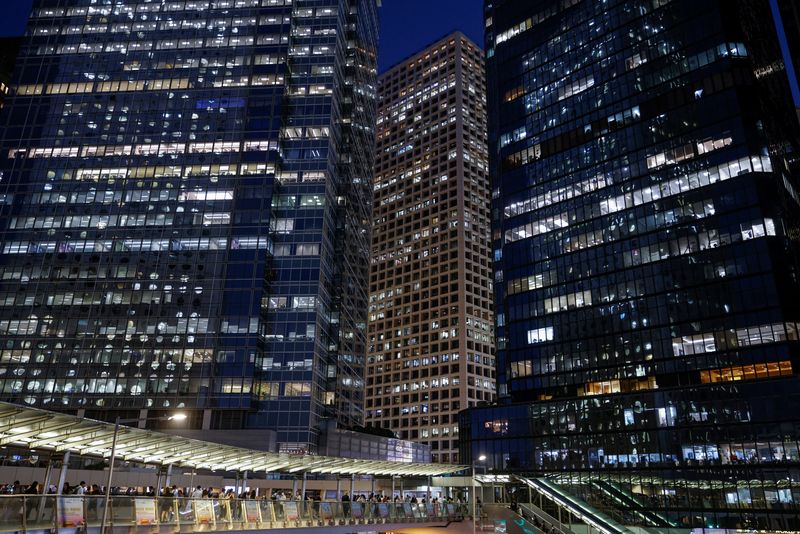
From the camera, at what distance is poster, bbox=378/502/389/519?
41.4 metres

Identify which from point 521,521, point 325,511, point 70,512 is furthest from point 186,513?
point 521,521

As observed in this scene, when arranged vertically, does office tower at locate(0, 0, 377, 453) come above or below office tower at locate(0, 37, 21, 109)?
below

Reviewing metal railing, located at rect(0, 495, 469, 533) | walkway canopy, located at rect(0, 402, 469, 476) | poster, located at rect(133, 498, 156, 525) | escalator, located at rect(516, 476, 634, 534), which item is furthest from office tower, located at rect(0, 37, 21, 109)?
poster, located at rect(133, 498, 156, 525)

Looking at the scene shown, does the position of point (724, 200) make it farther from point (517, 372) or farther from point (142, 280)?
point (142, 280)

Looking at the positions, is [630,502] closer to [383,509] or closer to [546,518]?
[546,518]

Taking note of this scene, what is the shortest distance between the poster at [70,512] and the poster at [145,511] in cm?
236

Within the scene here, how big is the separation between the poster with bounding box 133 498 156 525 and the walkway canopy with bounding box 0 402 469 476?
3.52 m

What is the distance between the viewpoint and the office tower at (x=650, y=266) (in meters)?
76.4

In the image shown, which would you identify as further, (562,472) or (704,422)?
(562,472)

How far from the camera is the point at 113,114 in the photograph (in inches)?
4385

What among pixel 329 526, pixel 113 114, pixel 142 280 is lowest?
pixel 329 526

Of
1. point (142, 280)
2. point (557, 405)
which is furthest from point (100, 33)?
point (557, 405)

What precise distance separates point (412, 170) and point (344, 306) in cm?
7868

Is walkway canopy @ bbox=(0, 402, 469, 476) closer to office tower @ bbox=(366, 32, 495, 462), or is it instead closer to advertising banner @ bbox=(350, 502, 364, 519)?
advertising banner @ bbox=(350, 502, 364, 519)
